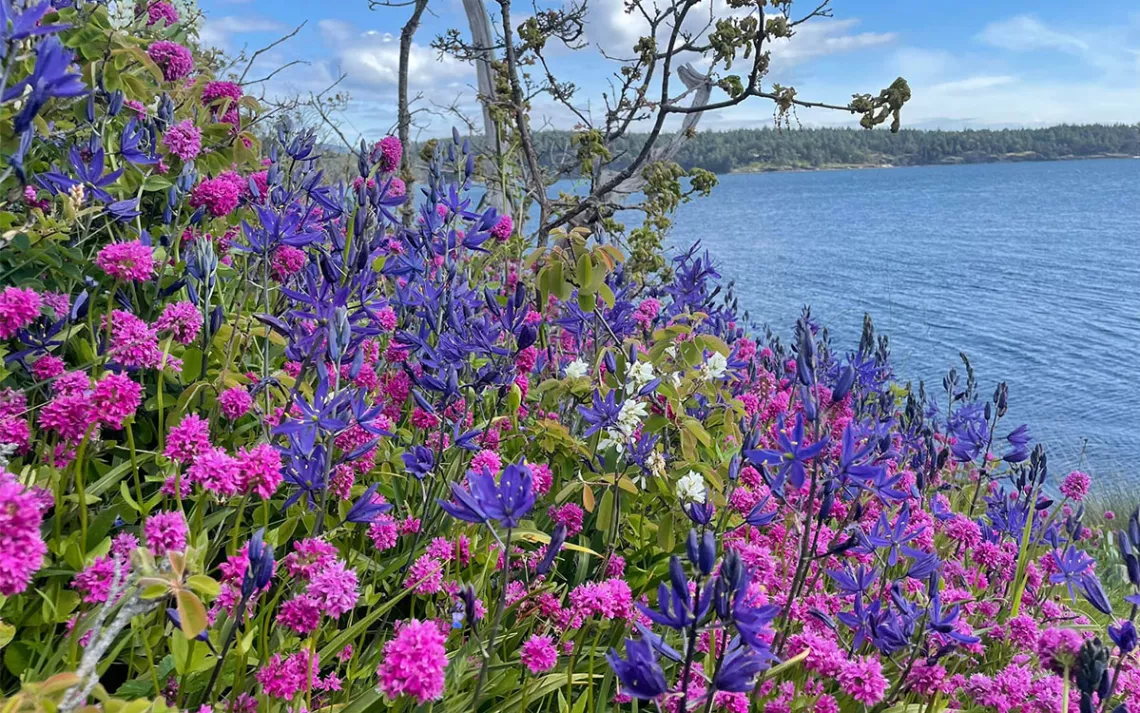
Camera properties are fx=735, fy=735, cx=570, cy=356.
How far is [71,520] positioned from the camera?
1706 mm

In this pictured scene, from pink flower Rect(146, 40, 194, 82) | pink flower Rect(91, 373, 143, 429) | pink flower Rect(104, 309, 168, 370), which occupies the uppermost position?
pink flower Rect(146, 40, 194, 82)

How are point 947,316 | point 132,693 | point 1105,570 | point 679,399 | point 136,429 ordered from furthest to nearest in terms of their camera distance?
point 947,316, point 1105,570, point 679,399, point 136,429, point 132,693

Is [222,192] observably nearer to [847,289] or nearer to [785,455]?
[785,455]

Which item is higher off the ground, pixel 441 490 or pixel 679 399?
pixel 679 399

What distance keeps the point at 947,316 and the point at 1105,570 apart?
8704 millimetres

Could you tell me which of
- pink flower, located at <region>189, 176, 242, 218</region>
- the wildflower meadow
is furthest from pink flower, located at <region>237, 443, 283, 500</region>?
pink flower, located at <region>189, 176, 242, 218</region>

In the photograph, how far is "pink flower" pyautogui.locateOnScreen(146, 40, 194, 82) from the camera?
8.34ft

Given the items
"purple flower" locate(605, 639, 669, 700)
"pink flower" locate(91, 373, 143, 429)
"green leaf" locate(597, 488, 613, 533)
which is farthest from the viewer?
"green leaf" locate(597, 488, 613, 533)

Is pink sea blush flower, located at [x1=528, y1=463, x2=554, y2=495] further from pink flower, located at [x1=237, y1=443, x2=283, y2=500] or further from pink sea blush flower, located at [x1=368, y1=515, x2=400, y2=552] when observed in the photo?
pink flower, located at [x1=237, y1=443, x2=283, y2=500]

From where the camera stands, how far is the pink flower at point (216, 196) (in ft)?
7.08

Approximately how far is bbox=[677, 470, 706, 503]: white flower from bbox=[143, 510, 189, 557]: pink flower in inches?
42.9

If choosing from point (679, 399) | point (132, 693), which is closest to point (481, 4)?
point (679, 399)

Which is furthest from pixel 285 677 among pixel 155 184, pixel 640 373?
pixel 155 184

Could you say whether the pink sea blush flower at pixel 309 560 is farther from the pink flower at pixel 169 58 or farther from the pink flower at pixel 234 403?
the pink flower at pixel 169 58
